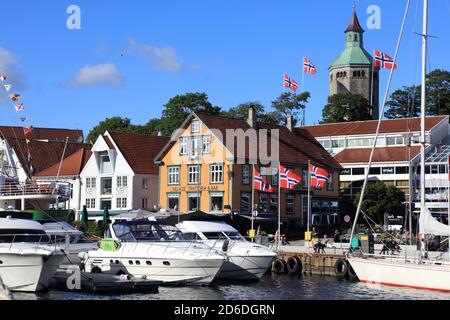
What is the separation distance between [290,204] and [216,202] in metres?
7.59

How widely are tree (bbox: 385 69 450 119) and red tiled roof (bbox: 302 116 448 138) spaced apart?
773 inches

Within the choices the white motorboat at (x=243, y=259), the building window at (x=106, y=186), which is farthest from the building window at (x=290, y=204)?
the white motorboat at (x=243, y=259)

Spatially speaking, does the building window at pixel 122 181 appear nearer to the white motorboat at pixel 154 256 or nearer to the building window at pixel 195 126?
the building window at pixel 195 126

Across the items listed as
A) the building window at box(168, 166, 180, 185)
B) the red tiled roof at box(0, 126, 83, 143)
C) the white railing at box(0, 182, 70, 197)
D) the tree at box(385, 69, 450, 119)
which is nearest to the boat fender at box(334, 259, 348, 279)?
the white railing at box(0, 182, 70, 197)

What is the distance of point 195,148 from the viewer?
7250 centimetres

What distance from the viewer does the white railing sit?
205 feet

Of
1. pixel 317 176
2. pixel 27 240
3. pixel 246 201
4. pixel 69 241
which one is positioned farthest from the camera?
pixel 246 201

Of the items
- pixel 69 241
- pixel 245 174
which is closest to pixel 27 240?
pixel 69 241

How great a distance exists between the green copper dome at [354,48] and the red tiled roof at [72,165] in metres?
89.4

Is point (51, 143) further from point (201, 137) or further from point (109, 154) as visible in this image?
point (201, 137)

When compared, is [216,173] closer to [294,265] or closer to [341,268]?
[294,265]

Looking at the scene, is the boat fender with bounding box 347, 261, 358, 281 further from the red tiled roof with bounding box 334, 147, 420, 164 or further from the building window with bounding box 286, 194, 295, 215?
the red tiled roof with bounding box 334, 147, 420, 164

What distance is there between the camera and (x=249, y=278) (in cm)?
4138
